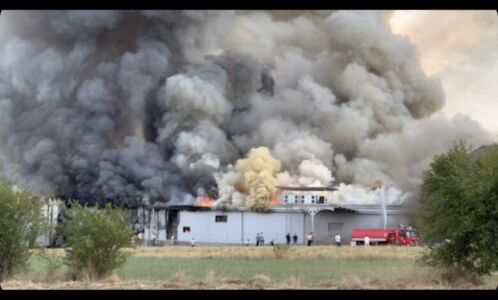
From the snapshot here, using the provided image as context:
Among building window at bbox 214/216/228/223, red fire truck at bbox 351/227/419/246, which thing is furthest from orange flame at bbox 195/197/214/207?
red fire truck at bbox 351/227/419/246

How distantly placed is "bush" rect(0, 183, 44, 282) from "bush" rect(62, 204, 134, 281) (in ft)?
2.71

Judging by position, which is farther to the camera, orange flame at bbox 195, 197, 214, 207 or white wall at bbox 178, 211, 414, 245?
orange flame at bbox 195, 197, 214, 207

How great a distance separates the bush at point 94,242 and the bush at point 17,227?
0.83 metres

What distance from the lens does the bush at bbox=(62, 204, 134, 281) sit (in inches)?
679

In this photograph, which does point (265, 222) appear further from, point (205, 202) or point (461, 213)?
point (461, 213)

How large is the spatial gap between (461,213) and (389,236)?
2355 centimetres

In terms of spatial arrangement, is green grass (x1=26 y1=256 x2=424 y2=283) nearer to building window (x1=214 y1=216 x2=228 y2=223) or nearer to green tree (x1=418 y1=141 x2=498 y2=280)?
green tree (x1=418 y1=141 x2=498 y2=280)

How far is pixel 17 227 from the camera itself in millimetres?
17250

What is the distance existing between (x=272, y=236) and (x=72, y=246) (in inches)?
1110

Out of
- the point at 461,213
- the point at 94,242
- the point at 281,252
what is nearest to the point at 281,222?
the point at 281,252

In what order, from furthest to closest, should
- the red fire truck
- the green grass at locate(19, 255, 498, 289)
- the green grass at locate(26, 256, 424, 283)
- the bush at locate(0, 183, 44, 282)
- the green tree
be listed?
1. the red fire truck
2. the green grass at locate(26, 256, 424, 283)
3. the green grass at locate(19, 255, 498, 289)
4. the bush at locate(0, 183, 44, 282)
5. the green tree

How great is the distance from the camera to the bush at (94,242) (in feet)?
56.5

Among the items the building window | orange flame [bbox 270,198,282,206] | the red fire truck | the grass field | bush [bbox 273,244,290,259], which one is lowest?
the grass field

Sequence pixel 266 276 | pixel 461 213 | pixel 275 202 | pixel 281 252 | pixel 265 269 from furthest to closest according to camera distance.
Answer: pixel 275 202 < pixel 281 252 < pixel 265 269 < pixel 266 276 < pixel 461 213
